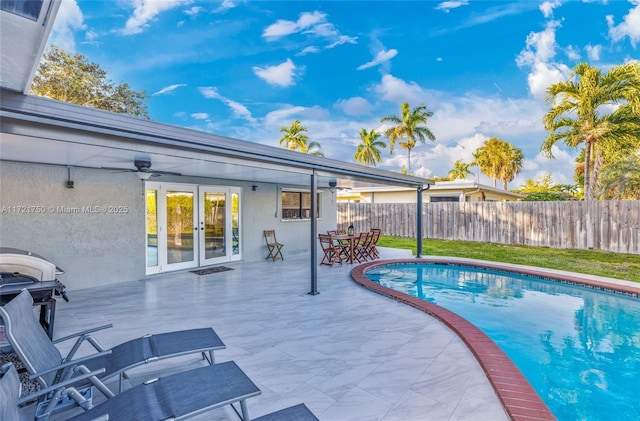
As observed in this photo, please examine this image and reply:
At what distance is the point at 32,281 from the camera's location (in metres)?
4.27

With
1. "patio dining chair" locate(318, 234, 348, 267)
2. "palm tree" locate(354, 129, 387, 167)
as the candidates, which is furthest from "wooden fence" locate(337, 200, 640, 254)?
"palm tree" locate(354, 129, 387, 167)

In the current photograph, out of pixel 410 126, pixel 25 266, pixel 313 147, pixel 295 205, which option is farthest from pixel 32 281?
pixel 313 147

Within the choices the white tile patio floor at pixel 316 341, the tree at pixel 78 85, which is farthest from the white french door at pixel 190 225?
the tree at pixel 78 85

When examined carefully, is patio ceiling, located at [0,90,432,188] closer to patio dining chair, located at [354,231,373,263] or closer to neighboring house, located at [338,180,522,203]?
patio dining chair, located at [354,231,373,263]

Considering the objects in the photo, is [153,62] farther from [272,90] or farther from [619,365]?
[619,365]

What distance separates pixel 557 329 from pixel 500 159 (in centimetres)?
3228

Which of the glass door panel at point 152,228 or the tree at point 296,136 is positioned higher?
the tree at point 296,136

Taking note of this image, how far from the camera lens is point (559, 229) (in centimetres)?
1252

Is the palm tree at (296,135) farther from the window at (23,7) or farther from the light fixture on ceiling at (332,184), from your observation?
the window at (23,7)

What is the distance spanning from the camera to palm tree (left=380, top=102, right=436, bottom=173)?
26.9 metres

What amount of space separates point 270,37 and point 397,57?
7.30 metres

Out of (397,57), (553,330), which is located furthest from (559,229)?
(397,57)

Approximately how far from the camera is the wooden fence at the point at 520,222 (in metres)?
11.2

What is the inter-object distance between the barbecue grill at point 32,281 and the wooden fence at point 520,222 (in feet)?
47.6
